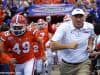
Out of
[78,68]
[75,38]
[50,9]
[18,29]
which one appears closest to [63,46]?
[75,38]

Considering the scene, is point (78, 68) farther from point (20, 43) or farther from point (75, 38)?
point (20, 43)

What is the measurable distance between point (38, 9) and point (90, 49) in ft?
32.6

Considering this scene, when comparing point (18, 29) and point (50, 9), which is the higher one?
point (18, 29)

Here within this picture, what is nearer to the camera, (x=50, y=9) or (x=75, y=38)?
(x=75, y=38)

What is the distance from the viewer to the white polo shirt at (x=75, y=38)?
6.36 metres

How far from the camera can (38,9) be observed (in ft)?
53.3

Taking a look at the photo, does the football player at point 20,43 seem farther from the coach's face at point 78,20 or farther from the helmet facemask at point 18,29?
the coach's face at point 78,20

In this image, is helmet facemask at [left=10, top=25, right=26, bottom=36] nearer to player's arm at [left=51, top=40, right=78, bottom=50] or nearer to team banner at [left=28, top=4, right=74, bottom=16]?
player's arm at [left=51, top=40, right=78, bottom=50]

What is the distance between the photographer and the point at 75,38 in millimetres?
6375

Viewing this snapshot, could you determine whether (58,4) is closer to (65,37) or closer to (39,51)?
(39,51)

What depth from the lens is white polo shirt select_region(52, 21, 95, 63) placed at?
636 centimetres

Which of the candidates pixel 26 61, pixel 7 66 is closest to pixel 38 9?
pixel 26 61

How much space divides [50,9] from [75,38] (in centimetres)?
975

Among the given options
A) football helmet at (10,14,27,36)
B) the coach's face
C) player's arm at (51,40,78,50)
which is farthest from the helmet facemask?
player's arm at (51,40,78,50)
